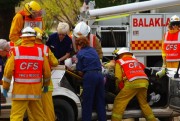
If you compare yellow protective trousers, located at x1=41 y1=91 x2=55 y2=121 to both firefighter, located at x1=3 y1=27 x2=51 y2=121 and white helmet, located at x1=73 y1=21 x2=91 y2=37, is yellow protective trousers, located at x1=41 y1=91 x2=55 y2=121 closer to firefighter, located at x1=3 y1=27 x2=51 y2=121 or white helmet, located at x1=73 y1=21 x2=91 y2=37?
firefighter, located at x1=3 y1=27 x2=51 y2=121

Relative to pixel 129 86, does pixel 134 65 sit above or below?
above

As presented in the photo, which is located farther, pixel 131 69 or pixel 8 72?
pixel 131 69

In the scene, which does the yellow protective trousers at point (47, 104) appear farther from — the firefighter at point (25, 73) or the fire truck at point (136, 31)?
the fire truck at point (136, 31)

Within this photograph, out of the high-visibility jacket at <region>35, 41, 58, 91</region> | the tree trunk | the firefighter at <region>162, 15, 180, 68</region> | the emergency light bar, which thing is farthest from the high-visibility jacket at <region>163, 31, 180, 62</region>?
the tree trunk


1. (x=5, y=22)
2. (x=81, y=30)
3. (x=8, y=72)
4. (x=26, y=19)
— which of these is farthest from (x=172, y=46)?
(x=5, y=22)

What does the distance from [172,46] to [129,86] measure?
2.49 metres

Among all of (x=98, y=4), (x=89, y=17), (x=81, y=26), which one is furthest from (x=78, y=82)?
(x=98, y=4)

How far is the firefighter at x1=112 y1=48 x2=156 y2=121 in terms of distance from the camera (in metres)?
7.62

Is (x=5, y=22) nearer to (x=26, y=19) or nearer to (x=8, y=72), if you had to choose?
(x=26, y=19)

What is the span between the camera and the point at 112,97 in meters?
7.90

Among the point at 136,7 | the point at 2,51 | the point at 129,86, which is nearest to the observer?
the point at 2,51

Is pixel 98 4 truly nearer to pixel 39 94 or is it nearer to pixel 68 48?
pixel 68 48

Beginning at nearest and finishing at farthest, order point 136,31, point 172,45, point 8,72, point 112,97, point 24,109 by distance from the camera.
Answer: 1. point 8,72
2. point 24,109
3. point 112,97
4. point 172,45
5. point 136,31

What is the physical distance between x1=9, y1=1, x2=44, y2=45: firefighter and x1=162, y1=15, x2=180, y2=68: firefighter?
2851mm
